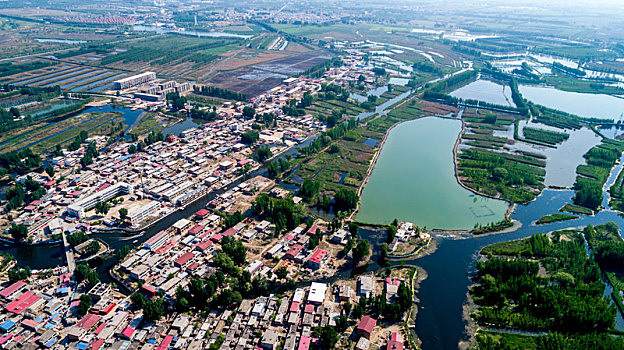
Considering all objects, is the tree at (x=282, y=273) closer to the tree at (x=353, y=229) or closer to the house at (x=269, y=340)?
the house at (x=269, y=340)

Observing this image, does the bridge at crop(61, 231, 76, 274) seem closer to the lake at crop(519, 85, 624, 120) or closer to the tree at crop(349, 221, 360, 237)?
the tree at crop(349, 221, 360, 237)

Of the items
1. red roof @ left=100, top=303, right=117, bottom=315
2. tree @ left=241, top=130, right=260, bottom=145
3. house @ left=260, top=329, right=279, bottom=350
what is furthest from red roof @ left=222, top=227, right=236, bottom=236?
tree @ left=241, top=130, right=260, bottom=145

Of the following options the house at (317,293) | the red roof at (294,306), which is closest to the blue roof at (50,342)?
the red roof at (294,306)

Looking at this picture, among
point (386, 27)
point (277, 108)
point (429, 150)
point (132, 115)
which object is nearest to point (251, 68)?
point (277, 108)

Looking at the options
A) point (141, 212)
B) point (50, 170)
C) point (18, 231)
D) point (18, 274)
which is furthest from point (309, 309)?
point (50, 170)

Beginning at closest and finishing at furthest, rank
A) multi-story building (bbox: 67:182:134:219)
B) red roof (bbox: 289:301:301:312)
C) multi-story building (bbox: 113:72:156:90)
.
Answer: red roof (bbox: 289:301:301:312)
multi-story building (bbox: 67:182:134:219)
multi-story building (bbox: 113:72:156:90)

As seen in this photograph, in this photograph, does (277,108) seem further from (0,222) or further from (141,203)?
(0,222)

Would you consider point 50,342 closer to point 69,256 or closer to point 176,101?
point 69,256
